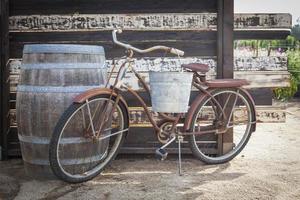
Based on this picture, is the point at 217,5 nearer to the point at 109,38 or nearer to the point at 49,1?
the point at 109,38

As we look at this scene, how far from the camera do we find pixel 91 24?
454 cm

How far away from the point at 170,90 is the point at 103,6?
135 centimetres

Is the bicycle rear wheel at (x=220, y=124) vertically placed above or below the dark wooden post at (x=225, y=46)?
below

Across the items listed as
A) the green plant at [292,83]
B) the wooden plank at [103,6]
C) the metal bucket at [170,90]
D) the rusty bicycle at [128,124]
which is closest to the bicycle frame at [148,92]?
the rusty bicycle at [128,124]

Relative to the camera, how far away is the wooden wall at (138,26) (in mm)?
4527

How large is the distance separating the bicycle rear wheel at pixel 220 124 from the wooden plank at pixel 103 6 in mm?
1011

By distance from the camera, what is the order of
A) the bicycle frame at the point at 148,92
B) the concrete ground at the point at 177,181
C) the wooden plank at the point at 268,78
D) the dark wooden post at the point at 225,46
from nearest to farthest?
the concrete ground at the point at 177,181, the bicycle frame at the point at 148,92, the dark wooden post at the point at 225,46, the wooden plank at the point at 268,78

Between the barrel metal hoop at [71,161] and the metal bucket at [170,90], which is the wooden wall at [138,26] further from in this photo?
the barrel metal hoop at [71,161]

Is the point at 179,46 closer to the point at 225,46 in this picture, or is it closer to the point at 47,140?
the point at 225,46

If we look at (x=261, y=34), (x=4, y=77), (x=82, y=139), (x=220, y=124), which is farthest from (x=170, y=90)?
(x=4, y=77)

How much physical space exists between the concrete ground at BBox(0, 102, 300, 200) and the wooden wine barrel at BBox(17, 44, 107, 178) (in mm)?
373

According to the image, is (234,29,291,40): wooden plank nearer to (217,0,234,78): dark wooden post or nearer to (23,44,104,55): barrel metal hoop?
(217,0,234,78): dark wooden post

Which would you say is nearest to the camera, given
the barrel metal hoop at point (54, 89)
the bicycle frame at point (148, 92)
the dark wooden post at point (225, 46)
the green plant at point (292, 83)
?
the barrel metal hoop at point (54, 89)

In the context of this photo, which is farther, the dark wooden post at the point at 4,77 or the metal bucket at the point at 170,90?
the dark wooden post at the point at 4,77
